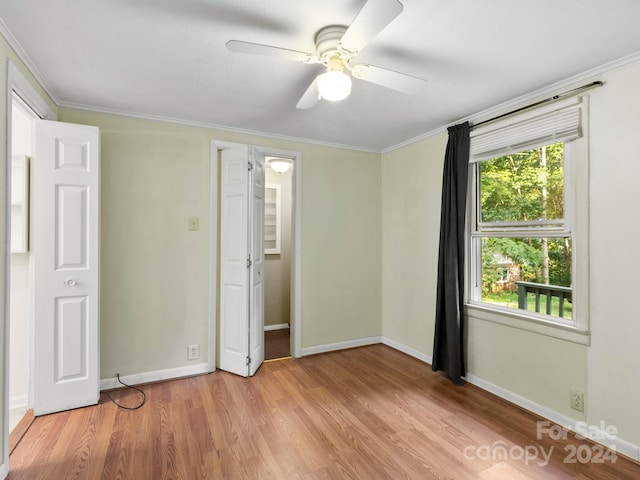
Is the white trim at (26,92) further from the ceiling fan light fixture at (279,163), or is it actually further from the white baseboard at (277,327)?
the white baseboard at (277,327)

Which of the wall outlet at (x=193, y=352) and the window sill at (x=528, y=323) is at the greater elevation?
the window sill at (x=528, y=323)

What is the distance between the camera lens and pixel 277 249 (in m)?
4.79

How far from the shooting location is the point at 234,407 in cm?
253

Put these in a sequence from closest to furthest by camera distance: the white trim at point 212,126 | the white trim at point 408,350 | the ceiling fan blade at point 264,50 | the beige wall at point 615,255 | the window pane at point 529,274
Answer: the ceiling fan blade at point 264,50, the beige wall at point 615,255, the window pane at point 529,274, the white trim at point 212,126, the white trim at point 408,350

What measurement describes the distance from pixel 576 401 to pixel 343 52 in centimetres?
268

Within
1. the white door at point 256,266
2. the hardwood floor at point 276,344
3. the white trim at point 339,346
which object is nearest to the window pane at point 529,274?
the white trim at point 339,346

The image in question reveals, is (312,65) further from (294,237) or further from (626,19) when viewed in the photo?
(294,237)

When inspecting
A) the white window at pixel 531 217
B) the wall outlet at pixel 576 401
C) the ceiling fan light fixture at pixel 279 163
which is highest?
the ceiling fan light fixture at pixel 279 163

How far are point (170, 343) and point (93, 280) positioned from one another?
0.91m

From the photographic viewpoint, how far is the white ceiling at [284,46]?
5.13 ft

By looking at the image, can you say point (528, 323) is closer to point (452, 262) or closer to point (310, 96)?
point (452, 262)

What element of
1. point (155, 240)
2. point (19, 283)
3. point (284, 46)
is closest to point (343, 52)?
point (284, 46)

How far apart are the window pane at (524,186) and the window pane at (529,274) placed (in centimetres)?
22

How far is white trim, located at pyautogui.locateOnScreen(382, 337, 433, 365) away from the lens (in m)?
3.42
